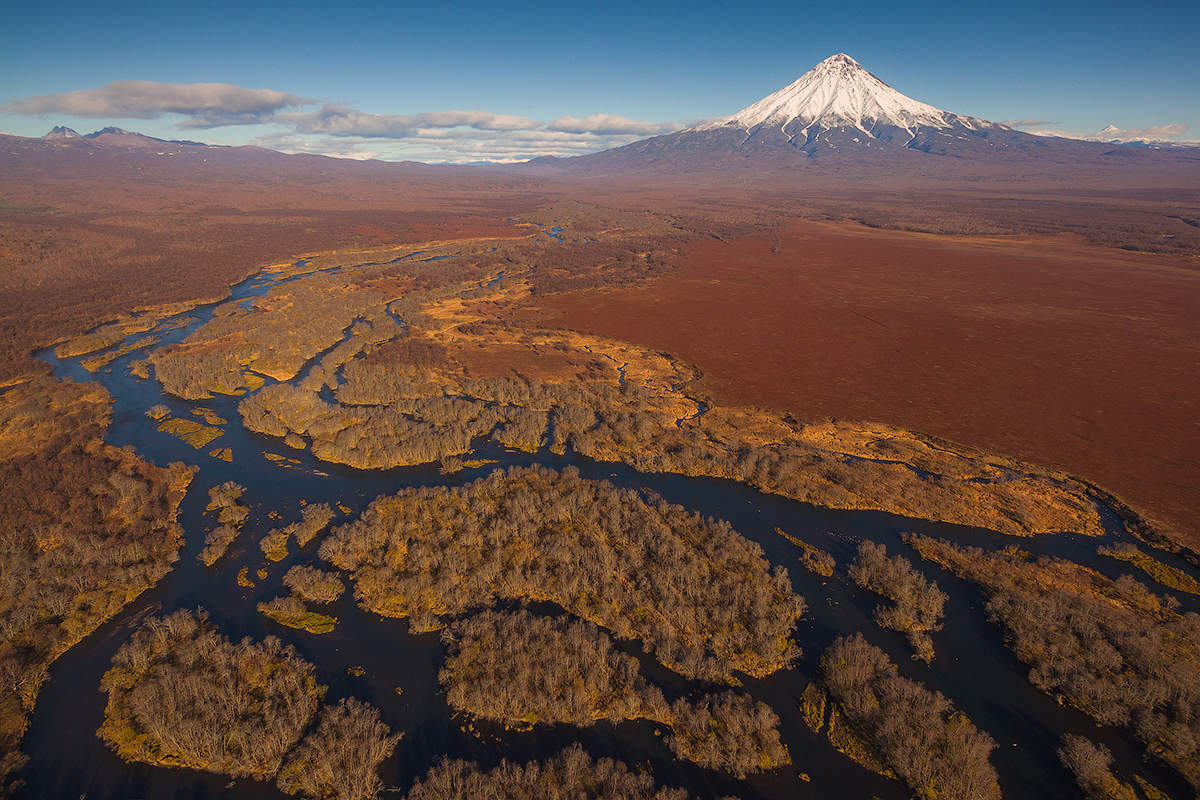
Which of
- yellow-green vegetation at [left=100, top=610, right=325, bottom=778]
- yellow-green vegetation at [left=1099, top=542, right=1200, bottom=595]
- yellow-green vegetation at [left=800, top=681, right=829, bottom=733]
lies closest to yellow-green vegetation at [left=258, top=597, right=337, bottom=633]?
yellow-green vegetation at [left=100, top=610, right=325, bottom=778]

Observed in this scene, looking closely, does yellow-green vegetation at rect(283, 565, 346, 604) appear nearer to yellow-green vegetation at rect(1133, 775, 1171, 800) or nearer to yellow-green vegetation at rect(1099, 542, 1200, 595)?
yellow-green vegetation at rect(1133, 775, 1171, 800)

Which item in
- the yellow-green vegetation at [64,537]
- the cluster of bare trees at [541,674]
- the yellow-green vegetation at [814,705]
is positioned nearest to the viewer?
the yellow-green vegetation at [814,705]

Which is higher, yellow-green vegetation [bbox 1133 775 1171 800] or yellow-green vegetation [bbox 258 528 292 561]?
yellow-green vegetation [bbox 258 528 292 561]

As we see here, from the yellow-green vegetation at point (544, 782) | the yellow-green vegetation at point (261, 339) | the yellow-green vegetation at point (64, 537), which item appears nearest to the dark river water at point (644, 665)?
the yellow-green vegetation at point (64, 537)

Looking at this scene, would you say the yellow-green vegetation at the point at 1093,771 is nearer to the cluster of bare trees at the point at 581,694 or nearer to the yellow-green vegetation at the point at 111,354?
the cluster of bare trees at the point at 581,694

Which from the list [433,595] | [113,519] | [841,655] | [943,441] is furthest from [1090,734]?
[113,519]

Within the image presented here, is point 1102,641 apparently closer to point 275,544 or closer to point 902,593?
point 902,593
